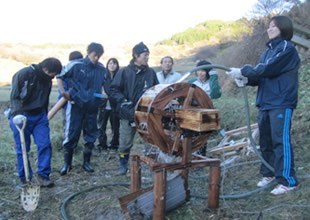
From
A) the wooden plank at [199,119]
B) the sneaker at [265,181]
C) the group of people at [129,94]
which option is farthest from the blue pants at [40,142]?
the sneaker at [265,181]

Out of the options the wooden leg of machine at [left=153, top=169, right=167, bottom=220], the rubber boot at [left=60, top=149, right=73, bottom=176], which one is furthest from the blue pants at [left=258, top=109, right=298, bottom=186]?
the rubber boot at [left=60, top=149, right=73, bottom=176]

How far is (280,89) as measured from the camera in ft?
12.5

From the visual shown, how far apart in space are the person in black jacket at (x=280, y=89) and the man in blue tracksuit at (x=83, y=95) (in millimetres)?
2284

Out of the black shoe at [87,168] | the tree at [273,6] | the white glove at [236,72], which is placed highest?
the tree at [273,6]

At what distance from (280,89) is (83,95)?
2.73 m

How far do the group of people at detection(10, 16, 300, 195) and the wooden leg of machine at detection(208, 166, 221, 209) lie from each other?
70 cm

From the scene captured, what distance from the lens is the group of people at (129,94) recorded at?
3793 mm

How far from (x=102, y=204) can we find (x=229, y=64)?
9.40 m

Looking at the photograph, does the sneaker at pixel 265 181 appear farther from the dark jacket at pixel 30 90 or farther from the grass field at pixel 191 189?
the dark jacket at pixel 30 90

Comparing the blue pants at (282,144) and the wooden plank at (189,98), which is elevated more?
the wooden plank at (189,98)

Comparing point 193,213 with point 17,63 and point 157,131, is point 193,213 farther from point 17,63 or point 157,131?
point 17,63

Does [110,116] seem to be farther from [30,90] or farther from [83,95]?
[30,90]

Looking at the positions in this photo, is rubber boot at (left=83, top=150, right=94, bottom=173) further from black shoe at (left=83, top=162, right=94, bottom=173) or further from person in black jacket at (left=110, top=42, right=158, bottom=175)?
person in black jacket at (left=110, top=42, right=158, bottom=175)

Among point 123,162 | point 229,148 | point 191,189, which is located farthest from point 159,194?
point 229,148
